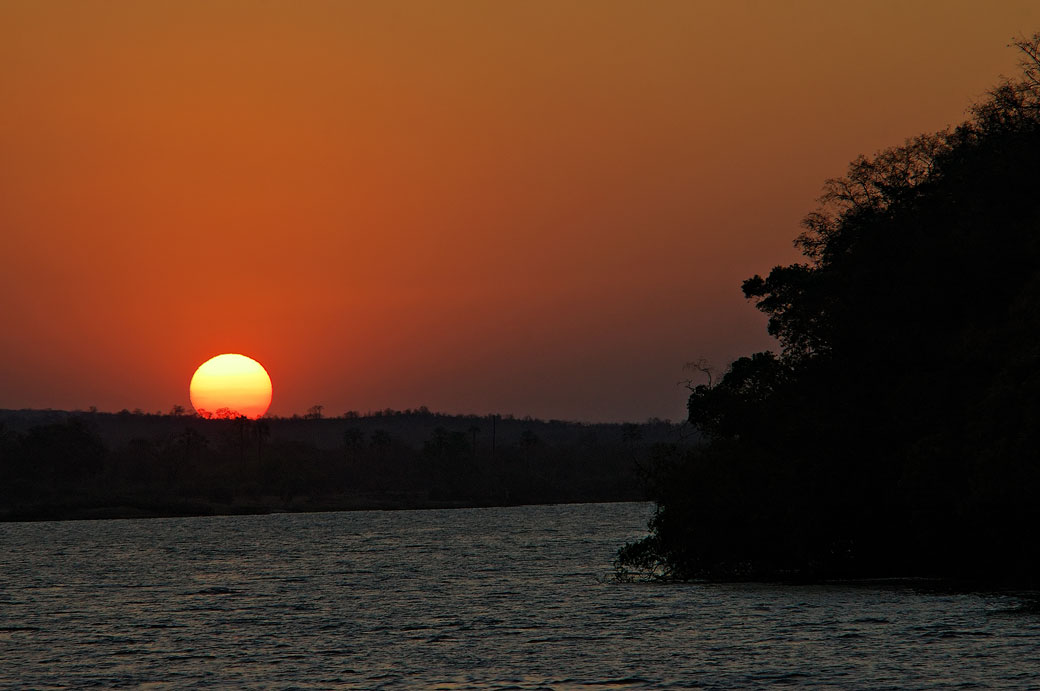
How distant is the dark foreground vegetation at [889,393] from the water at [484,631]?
315cm

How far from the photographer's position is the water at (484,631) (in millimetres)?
36094

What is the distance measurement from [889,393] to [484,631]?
21956 mm

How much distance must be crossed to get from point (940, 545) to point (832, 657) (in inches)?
905

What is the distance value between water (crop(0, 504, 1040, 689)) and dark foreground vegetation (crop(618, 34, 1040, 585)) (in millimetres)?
3147

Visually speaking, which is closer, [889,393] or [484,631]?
[484,631]

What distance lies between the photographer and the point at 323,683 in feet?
117

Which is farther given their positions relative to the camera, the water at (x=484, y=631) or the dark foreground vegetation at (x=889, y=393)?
the dark foreground vegetation at (x=889, y=393)

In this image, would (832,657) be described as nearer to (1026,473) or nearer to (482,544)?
(1026,473)

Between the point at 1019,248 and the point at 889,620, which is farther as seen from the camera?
the point at 1019,248

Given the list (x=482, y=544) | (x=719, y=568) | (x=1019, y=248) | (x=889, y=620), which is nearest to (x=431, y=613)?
(x=719, y=568)

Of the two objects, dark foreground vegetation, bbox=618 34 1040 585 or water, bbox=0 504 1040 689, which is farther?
dark foreground vegetation, bbox=618 34 1040 585

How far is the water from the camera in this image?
3609 centimetres

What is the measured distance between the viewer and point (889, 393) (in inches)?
2290

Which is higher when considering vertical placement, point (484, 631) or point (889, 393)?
point (889, 393)
